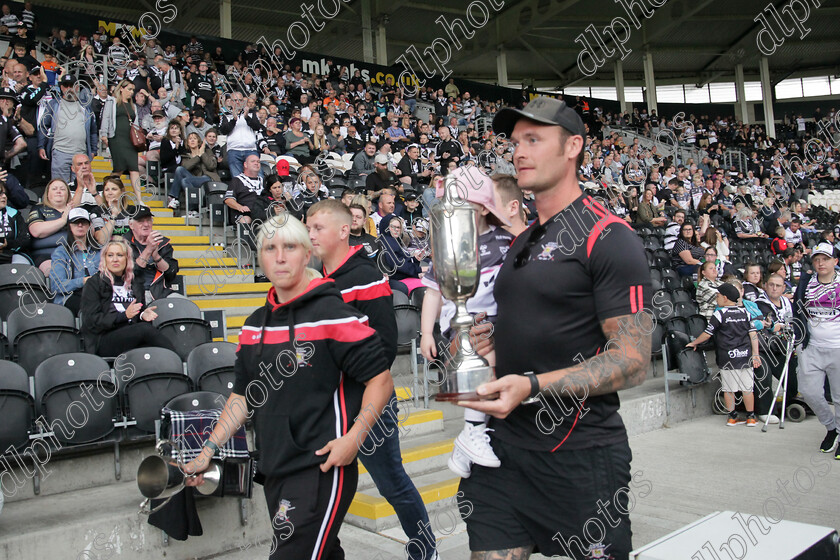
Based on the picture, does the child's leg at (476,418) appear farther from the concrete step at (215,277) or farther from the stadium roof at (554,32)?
the stadium roof at (554,32)

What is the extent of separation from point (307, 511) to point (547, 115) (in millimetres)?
1505

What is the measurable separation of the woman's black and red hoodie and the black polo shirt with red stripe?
630 mm

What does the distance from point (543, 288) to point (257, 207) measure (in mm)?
6973

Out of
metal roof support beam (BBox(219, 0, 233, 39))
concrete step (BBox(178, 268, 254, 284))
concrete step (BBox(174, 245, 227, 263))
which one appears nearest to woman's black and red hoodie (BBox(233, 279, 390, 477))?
concrete step (BBox(178, 268, 254, 284))

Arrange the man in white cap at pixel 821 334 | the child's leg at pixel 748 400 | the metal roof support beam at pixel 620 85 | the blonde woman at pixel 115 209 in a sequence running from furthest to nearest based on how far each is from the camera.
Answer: the metal roof support beam at pixel 620 85 → the child's leg at pixel 748 400 → the blonde woman at pixel 115 209 → the man in white cap at pixel 821 334

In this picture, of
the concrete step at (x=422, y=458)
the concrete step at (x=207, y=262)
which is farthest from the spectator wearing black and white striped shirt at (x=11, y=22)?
the concrete step at (x=422, y=458)

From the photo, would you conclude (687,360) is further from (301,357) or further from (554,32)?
(554,32)

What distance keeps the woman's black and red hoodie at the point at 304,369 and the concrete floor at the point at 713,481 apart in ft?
5.89

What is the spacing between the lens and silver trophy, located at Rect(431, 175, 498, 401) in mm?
1703

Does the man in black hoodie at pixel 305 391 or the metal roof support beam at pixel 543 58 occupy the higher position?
the metal roof support beam at pixel 543 58

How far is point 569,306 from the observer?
192cm

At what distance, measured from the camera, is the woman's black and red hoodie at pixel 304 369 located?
2351 millimetres

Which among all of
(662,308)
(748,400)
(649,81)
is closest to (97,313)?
(748,400)

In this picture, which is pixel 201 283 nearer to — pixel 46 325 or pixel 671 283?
pixel 46 325
